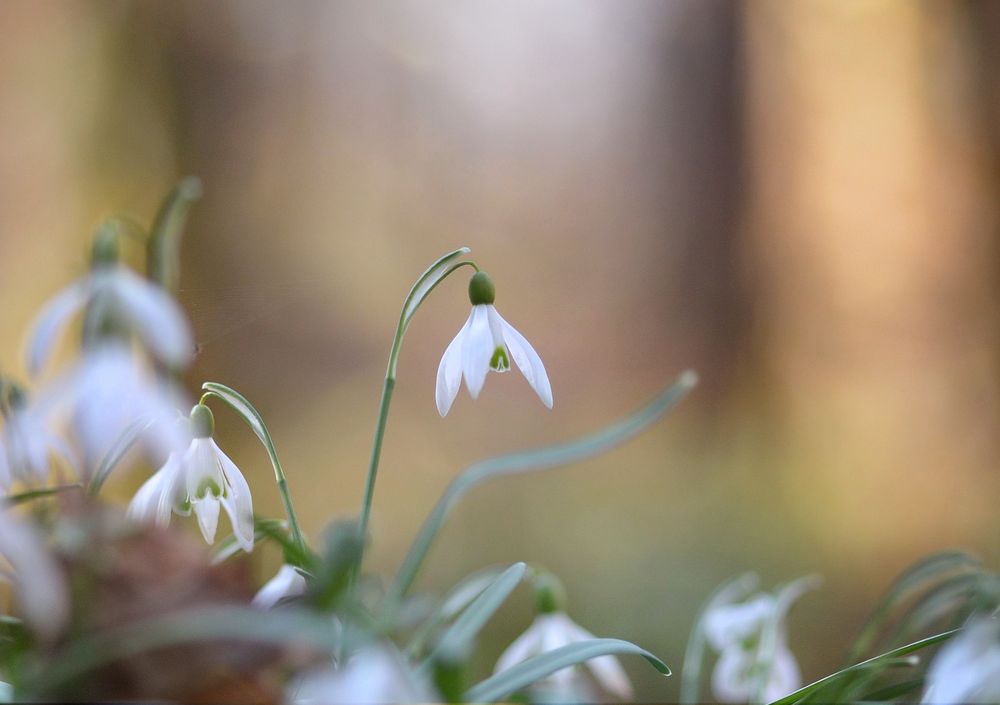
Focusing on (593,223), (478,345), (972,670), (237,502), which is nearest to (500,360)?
(478,345)

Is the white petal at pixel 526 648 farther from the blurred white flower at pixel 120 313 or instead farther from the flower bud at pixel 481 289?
the blurred white flower at pixel 120 313

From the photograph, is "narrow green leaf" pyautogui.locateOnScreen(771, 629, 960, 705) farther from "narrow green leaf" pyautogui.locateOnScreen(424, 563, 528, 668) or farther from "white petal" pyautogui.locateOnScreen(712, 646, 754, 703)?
"white petal" pyautogui.locateOnScreen(712, 646, 754, 703)

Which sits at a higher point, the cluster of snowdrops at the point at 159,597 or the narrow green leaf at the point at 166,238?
the narrow green leaf at the point at 166,238

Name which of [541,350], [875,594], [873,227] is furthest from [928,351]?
[541,350]

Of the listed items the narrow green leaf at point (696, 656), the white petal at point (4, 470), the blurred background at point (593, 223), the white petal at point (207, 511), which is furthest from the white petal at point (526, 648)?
the blurred background at point (593, 223)

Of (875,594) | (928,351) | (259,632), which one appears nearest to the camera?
(259,632)

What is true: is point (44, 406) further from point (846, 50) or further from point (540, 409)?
point (846, 50)

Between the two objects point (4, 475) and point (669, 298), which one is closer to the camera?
point (4, 475)

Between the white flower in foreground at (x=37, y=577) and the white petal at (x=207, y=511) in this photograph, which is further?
the white petal at (x=207, y=511)
